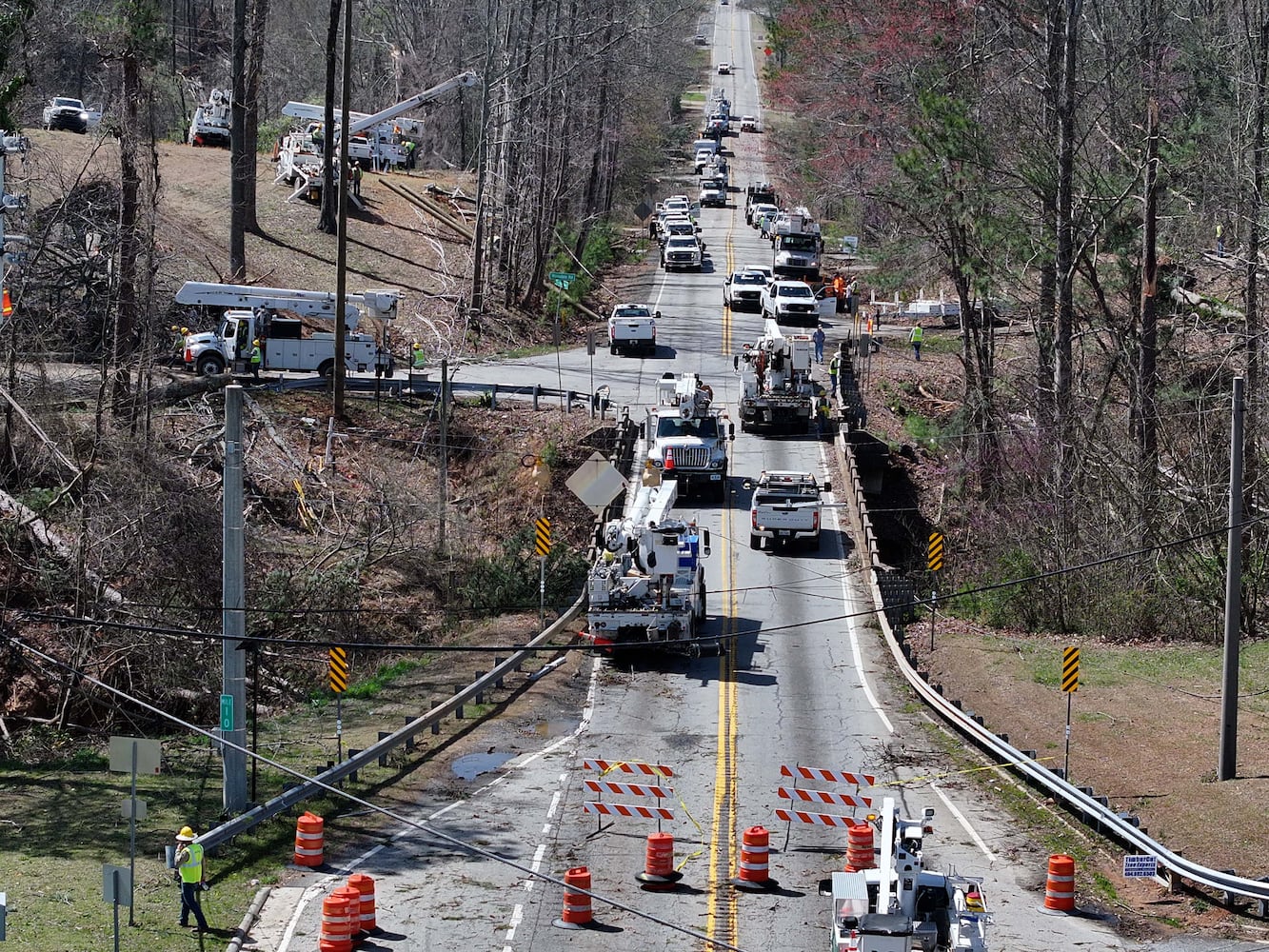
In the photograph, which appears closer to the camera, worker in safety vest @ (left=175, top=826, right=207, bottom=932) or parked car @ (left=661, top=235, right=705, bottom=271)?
worker in safety vest @ (left=175, top=826, right=207, bottom=932)

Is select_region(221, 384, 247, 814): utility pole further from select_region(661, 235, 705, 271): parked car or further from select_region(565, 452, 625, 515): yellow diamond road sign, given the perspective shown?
select_region(661, 235, 705, 271): parked car

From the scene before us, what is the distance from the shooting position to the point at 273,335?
174ft

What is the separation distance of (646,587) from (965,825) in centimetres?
1061

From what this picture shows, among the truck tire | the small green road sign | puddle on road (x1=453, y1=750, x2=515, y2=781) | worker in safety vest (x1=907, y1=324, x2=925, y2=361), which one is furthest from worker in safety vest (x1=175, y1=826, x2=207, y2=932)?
worker in safety vest (x1=907, y1=324, x2=925, y2=361)

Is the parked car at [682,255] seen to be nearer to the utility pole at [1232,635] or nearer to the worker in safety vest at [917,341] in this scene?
the worker in safety vest at [917,341]

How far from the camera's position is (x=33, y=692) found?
103 ft

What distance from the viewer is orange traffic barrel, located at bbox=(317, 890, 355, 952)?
19.0m

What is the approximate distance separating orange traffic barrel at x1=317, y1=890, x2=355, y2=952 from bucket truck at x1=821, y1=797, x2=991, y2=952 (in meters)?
5.62

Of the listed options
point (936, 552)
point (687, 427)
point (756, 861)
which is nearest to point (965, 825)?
point (756, 861)

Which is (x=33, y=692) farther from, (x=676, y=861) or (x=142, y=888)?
(x=676, y=861)

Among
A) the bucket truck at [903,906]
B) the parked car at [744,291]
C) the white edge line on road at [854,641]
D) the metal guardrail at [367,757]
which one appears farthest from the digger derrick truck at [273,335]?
Answer: the bucket truck at [903,906]

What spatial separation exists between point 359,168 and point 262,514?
136ft

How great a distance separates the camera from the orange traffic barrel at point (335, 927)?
19.0 meters

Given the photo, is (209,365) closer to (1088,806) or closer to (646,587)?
(646,587)
